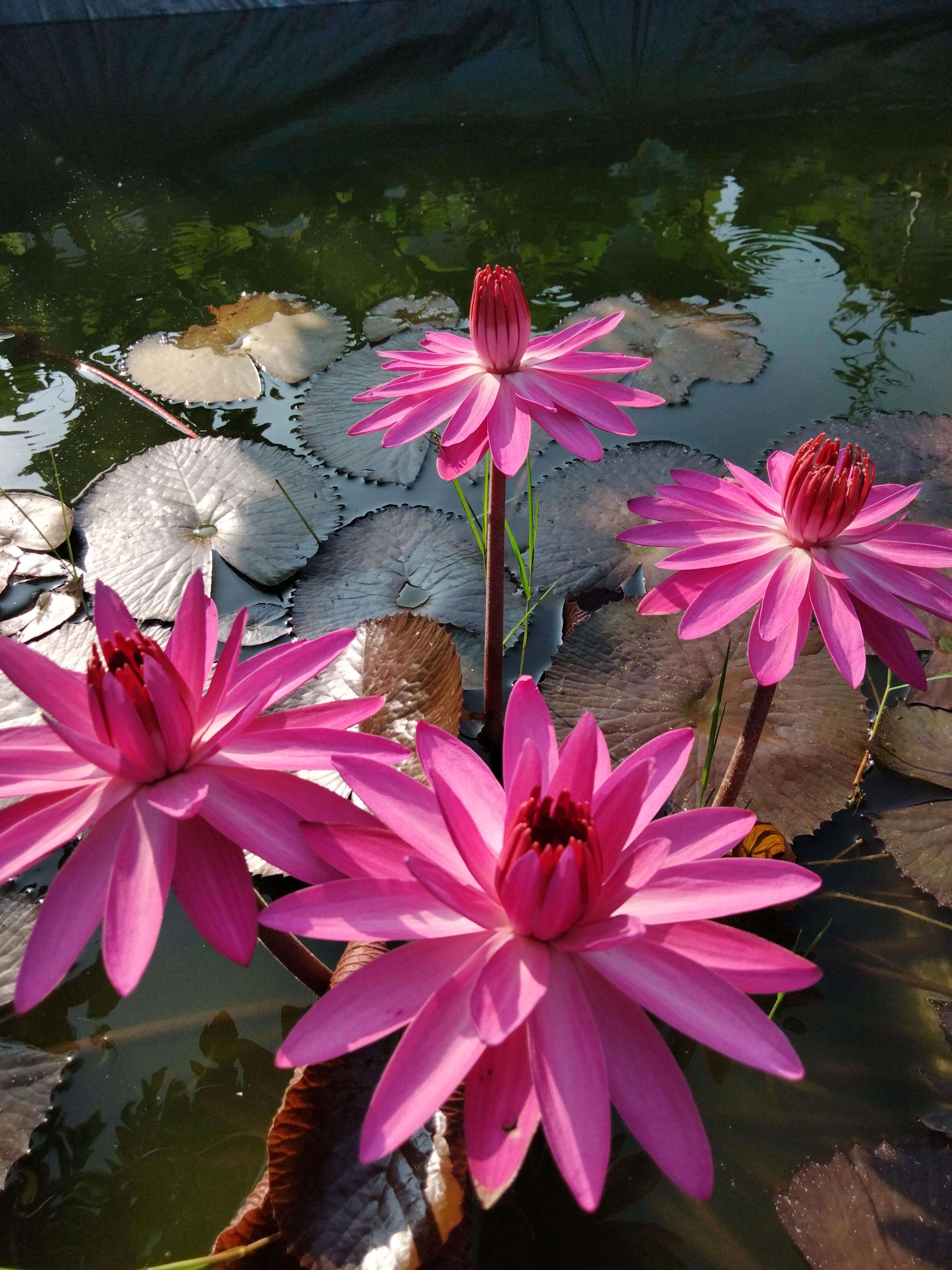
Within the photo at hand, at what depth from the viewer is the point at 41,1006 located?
127 cm

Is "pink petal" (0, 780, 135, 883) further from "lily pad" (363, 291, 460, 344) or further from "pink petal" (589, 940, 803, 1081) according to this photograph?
"lily pad" (363, 291, 460, 344)

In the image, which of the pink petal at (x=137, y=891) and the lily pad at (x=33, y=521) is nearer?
the pink petal at (x=137, y=891)

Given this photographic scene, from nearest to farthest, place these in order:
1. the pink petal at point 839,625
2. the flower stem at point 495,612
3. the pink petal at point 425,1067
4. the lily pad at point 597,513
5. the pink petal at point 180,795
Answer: the pink petal at point 425,1067
the pink petal at point 180,795
the pink petal at point 839,625
the flower stem at point 495,612
the lily pad at point 597,513

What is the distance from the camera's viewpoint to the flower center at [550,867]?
0.62m

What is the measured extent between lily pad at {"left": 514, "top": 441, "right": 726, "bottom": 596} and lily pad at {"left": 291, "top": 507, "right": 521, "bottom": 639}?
0.53 feet

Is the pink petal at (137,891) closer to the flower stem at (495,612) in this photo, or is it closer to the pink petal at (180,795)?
the pink petal at (180,795)

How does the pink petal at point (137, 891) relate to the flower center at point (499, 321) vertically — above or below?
below

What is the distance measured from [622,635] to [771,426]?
3.97 ft

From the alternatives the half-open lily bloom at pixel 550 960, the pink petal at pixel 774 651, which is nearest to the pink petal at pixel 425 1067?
the half-open lily bloom at pixel 550 960

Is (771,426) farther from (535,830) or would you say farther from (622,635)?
(535,830)

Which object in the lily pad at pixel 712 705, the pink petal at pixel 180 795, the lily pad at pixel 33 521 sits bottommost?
the lily pad at pixel 712 705

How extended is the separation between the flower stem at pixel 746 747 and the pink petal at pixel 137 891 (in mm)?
717

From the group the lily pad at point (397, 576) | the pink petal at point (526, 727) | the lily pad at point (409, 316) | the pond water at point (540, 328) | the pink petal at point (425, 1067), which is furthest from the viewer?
the lily pad at point (409, 316)

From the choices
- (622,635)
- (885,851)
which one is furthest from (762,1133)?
(622,635)
